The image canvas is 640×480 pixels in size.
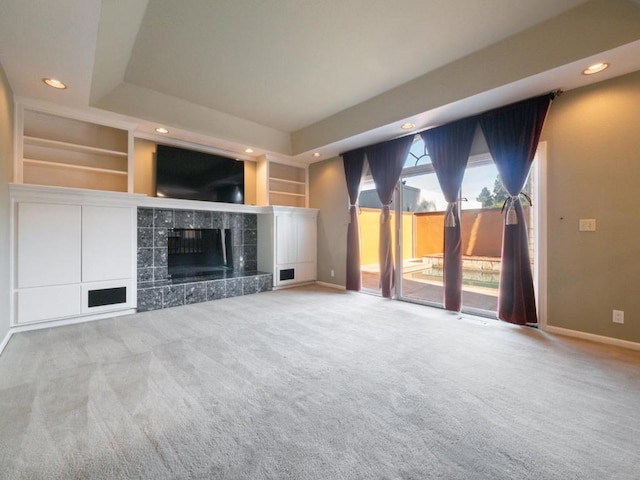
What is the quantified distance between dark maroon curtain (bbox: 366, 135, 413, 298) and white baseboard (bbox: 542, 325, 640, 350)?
206 centimetres

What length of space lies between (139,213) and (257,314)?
7.88ft

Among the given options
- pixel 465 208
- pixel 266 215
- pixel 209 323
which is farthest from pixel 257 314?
pixel 465 208

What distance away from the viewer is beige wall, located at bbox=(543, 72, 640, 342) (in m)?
2.53

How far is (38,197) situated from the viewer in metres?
2.97

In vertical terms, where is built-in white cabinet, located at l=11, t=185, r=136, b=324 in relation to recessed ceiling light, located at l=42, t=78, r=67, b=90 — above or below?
below

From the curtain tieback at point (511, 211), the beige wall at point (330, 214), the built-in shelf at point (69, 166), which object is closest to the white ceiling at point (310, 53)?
the built-in shelf at point (69, 166)

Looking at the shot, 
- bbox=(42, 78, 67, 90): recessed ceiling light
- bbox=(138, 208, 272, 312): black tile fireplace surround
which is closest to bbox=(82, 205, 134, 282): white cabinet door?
bbox=(138, 208, 272, 312): black tile fireplace surround

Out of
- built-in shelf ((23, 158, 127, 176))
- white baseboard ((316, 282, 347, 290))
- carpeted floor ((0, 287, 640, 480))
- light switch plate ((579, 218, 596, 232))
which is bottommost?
carpeted floor ((0, 287, 640, 480))

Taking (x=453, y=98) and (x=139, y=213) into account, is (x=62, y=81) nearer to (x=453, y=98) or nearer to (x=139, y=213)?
(x=139, y=213)

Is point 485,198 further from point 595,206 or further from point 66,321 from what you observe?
point 66,321

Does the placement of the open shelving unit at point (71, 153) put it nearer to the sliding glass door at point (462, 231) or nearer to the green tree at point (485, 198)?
the sliding glass door at point (462, 231)

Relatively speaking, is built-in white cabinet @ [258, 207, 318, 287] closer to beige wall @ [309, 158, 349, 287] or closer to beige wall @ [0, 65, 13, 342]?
beige wall @ [309, 158, 349, 287]

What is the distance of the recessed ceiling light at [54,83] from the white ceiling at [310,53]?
0.07 metres

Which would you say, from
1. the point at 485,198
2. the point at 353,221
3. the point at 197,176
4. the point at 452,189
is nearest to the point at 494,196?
the point at 485,198
